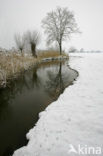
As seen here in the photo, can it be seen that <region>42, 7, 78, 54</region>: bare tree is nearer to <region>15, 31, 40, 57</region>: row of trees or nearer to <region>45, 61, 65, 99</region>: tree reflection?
<region>15, 31, 40, 57</region>: row of trees

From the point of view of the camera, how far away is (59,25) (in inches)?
837

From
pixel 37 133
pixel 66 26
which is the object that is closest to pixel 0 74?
pixel 37 133

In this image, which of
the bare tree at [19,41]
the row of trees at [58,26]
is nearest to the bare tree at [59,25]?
the row of trees at [58,26]

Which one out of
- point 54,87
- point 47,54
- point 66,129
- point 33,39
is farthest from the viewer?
point 47,54

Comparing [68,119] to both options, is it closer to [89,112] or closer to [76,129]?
[76,129]

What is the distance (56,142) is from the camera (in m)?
2.04

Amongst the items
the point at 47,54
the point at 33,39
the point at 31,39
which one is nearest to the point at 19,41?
the point at 31,39

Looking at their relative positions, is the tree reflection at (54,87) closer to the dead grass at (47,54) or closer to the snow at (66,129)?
the snow at (66,129)

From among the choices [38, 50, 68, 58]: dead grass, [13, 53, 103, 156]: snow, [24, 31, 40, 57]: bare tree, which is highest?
[24, 31, 40, 57]: bare tree

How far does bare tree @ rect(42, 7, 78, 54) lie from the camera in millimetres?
20656

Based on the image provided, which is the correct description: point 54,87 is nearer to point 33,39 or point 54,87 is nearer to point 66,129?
point 66,129

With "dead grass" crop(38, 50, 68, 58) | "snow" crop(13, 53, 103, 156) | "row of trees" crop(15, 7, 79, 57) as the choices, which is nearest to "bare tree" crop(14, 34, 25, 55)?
"row of trees" crop(15, 7, 79, 57)

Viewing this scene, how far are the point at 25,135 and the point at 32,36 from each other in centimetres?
1917

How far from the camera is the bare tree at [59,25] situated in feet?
67.8
